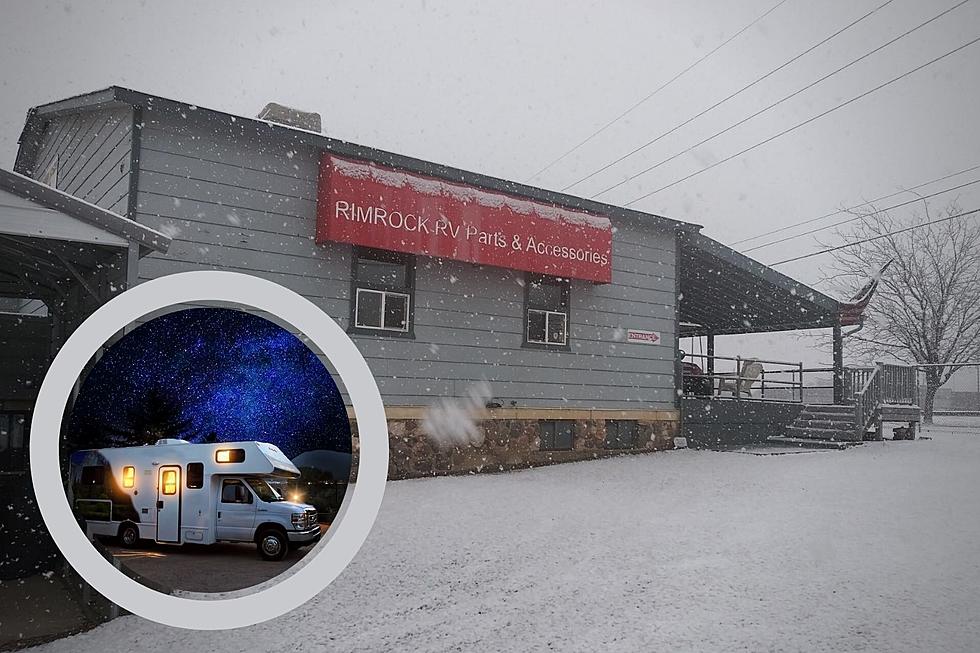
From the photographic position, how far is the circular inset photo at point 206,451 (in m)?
0.90

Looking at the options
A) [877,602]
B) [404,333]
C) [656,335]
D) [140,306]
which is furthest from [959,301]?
[140,306]

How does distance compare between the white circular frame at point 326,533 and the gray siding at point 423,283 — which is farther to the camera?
the gray siding at point 423,283

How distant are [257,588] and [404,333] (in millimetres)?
6848

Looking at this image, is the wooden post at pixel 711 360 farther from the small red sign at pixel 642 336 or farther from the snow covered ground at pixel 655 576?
the snow covered ground at pixel 655 576

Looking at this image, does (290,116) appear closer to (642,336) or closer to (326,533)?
(642,336)

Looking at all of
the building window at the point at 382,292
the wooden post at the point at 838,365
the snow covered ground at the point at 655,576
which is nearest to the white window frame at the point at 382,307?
the building window at the point at 382,292

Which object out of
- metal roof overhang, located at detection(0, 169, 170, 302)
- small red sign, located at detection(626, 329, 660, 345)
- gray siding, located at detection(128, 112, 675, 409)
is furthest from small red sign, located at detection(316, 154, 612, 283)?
metal roof overhang, located at detection(0, 169, 170, 302)

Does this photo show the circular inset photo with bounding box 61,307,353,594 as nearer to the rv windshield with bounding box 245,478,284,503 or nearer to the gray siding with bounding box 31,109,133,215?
the rv windshield with bounding box 245,478,284,503

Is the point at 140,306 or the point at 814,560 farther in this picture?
the point at 814,560

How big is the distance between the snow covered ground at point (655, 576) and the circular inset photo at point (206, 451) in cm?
196

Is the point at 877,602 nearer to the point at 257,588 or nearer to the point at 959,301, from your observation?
the point at 257,588

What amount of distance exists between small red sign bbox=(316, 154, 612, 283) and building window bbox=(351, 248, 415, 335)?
63cm

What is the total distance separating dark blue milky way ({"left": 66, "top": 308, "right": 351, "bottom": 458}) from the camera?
37.8 inches

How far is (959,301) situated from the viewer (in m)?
7.58
